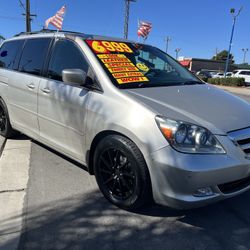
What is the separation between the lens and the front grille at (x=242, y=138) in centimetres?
302

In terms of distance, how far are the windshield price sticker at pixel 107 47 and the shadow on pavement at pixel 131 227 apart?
1.72 metres

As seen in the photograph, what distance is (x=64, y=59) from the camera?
4141 millimetres

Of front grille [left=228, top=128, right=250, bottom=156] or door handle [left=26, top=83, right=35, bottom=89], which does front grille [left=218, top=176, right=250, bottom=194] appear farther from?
door handle [left=26, top=83, right=35, bottom=89]

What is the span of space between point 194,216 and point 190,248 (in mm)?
574

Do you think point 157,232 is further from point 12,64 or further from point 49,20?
point 49,20

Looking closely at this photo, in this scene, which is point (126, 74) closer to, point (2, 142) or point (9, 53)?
point (9, 53)

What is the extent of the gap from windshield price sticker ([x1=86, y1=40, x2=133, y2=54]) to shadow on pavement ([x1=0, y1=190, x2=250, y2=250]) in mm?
1722

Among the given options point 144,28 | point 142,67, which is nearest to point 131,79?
point 142,67

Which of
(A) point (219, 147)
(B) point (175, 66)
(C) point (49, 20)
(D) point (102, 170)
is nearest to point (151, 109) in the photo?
(A) point (219, 147)

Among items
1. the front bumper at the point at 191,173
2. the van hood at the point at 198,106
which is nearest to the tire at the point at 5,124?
the van hood at the point at 198,106

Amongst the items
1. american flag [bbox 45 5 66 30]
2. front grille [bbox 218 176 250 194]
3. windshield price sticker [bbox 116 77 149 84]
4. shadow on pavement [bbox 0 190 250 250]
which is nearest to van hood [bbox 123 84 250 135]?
windshield price sticker [bbox 116 77 149 84]

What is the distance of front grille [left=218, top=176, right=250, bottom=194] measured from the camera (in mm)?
3010

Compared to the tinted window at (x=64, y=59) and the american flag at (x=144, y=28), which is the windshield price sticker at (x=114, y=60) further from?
the american flag at (x=144, y=28)

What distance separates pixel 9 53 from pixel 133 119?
3399 mm
